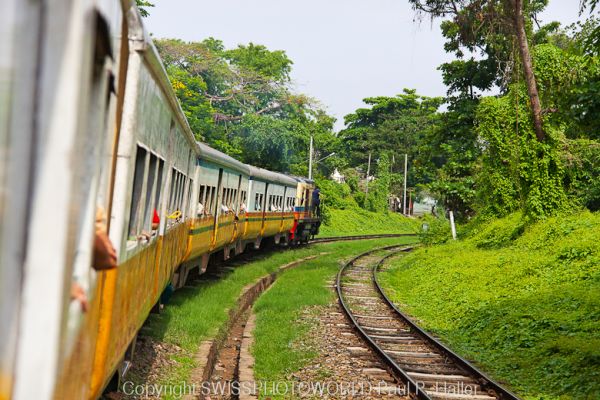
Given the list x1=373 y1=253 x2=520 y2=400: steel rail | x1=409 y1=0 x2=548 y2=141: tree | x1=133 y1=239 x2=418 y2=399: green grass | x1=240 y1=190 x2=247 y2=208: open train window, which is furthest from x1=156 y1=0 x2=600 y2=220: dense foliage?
x1=240 y1=190 x2=247 y2=208: open train window

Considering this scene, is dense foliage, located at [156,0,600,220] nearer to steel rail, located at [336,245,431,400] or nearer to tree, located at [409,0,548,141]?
tree, located at [409,0,548,141]

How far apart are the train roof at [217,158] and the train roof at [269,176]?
45.5 inches

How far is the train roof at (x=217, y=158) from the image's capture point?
12.3 m

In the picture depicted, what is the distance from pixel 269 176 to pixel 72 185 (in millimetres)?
20470

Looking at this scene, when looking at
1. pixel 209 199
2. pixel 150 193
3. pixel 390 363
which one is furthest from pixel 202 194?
pixel 150 193

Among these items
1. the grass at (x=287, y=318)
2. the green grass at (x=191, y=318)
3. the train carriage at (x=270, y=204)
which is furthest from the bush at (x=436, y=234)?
the green grass at (x=191, y=318)

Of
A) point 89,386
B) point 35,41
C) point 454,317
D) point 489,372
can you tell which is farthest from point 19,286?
point 454,317

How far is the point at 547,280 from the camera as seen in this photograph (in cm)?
1452

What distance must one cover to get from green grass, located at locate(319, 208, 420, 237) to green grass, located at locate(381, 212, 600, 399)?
2184cm

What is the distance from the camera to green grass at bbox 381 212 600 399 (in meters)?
9.09

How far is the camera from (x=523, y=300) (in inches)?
521

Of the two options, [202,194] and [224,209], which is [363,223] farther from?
[202,194]

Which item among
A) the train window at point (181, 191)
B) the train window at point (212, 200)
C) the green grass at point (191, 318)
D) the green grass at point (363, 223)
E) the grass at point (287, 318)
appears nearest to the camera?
the green grass at point (191, 318)

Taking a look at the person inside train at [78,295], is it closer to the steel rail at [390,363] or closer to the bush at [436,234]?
the steel rail at [390,363]
